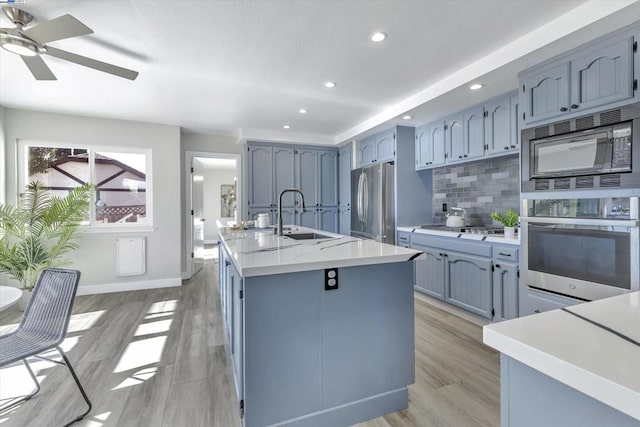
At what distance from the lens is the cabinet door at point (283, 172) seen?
507 centimetres

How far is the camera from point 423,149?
3.94 metres

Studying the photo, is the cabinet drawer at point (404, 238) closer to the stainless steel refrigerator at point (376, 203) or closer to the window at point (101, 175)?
the stainless steel refrigerator at point (376, 203)

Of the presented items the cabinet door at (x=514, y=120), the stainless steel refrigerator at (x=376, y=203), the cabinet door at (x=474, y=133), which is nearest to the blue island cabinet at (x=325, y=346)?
the cabinet door at (x=514, y=120)

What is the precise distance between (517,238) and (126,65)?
374 cm

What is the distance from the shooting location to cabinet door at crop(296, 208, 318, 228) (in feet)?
17.1

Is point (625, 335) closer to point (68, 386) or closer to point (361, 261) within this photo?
point (361, 261)

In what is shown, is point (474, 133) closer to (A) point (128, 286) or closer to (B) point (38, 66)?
(B) point (38, 66)

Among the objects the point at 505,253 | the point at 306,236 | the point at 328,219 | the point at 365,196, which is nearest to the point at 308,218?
the point at 328,219

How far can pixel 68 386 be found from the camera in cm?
195

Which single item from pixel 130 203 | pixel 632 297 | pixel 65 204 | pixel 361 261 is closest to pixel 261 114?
pixel 130 203

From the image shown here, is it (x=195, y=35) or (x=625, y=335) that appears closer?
(x=625, y=335)

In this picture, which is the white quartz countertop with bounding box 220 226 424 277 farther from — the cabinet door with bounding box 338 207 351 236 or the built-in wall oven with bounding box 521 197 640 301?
the cabinet door with bounding box 338 207 351 236

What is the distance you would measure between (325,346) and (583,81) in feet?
7.97

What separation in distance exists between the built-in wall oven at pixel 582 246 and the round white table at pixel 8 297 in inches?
131
